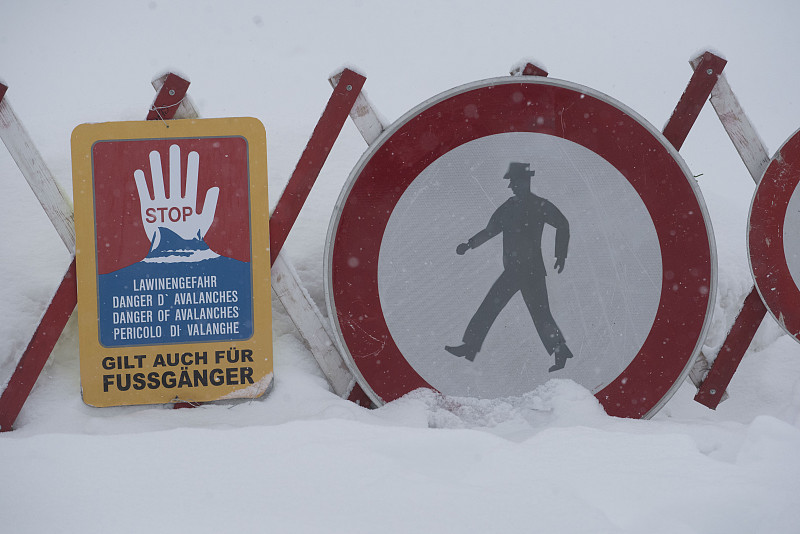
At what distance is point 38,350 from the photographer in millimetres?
2188

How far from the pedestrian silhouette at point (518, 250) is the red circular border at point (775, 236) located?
2.73 ft

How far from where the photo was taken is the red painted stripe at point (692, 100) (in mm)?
2363

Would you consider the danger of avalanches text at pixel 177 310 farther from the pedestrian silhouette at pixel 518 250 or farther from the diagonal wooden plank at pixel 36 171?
the pedestrian silhouette at pixel 518 250

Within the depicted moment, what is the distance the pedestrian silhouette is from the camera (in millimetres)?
2236

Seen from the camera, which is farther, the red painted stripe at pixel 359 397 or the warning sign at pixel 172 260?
the red painted stripe at pixel 359 397

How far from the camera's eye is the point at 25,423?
2.17m

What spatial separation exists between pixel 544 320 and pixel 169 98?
158 cm

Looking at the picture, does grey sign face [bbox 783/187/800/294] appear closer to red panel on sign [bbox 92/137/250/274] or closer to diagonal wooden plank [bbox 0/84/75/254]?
red panel on sign [bbox 92/137/250/274]

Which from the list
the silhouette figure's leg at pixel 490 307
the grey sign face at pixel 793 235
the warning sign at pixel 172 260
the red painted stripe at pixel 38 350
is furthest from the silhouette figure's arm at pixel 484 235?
the red painted stripe at pixel 38 350

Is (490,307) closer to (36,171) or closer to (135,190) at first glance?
(135,190)

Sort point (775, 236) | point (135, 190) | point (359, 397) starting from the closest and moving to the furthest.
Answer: point (135, 190)
point (359, 397)
point (775, 236)

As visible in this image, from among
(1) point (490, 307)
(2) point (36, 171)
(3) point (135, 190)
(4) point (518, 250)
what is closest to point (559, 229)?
(4) point (518, 250)

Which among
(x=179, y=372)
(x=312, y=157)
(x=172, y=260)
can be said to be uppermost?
(x=312, y=157)

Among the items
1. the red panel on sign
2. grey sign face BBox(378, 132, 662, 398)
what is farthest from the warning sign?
grey sign face BBox(378, 132, 662, 398)
